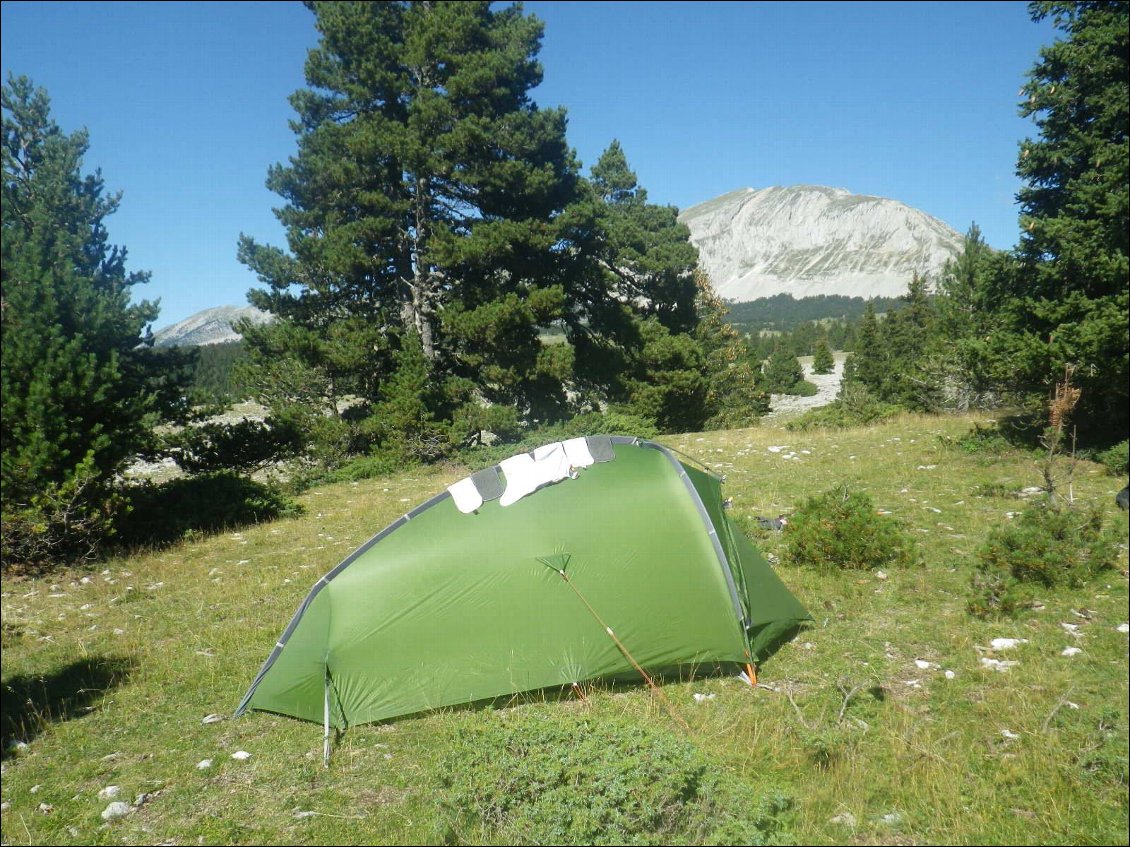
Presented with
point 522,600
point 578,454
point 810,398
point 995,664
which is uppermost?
point 578,454

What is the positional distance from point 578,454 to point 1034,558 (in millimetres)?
4419

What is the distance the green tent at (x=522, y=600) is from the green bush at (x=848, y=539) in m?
2.25

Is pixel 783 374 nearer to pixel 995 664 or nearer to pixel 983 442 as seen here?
pixel 983 442

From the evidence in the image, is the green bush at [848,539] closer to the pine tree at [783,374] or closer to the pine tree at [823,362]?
the pine tree at [783,374]

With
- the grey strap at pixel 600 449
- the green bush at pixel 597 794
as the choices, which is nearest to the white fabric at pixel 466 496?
the grey strap at pixel 600 449

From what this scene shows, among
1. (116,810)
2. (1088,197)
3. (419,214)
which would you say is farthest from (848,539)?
(419,214)

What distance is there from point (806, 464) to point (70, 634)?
13612 millimetres

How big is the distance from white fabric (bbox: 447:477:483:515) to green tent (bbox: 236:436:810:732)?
1cm

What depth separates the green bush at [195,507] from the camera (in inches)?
471

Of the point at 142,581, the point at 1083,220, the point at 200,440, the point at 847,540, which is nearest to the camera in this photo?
the point at 1083,220

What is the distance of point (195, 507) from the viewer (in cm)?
1338

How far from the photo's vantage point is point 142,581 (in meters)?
9.86

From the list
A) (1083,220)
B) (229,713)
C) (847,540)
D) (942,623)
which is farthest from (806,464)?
(229,713)

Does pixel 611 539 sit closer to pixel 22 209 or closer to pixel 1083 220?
pixel 1083 220
